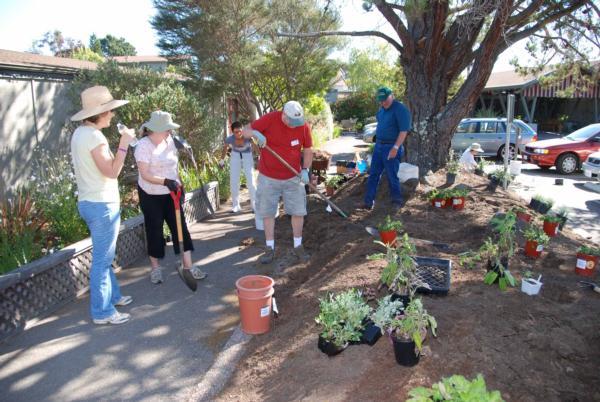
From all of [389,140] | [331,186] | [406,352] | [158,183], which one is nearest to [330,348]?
[406,352]

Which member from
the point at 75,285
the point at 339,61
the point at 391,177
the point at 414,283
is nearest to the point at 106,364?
the point at 75,285

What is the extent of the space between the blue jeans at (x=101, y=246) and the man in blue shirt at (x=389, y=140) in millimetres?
4295

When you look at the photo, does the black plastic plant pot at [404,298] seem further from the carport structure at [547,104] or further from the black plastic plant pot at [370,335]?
the carport structure at [547,104]

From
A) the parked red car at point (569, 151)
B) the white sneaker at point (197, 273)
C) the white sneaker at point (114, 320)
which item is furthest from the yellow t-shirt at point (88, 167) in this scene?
the parked red car at point (569, 151)

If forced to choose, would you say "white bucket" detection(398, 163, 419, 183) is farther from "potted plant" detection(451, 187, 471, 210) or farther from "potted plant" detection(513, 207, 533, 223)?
"potted plant" detection(513, 207, 533, 223)

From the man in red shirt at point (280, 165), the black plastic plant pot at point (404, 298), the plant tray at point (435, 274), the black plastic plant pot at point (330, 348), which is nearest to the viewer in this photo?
the black plastic plant pot at point (330, 348)

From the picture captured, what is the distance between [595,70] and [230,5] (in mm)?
9872

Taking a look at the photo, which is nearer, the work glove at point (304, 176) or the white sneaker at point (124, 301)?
the white sneaker at point (124, 301)

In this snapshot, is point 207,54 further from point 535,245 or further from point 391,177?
point 535,245

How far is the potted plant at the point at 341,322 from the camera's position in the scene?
122 inches

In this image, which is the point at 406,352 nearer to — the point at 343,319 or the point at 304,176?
the point at 343,319

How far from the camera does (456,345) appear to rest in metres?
3.09

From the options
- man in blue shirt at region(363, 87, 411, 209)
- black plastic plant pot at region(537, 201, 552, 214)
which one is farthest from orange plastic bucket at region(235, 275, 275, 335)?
black plastic plant pot at region(537, 201, 552, 214)

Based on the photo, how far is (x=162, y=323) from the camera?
426 cm
